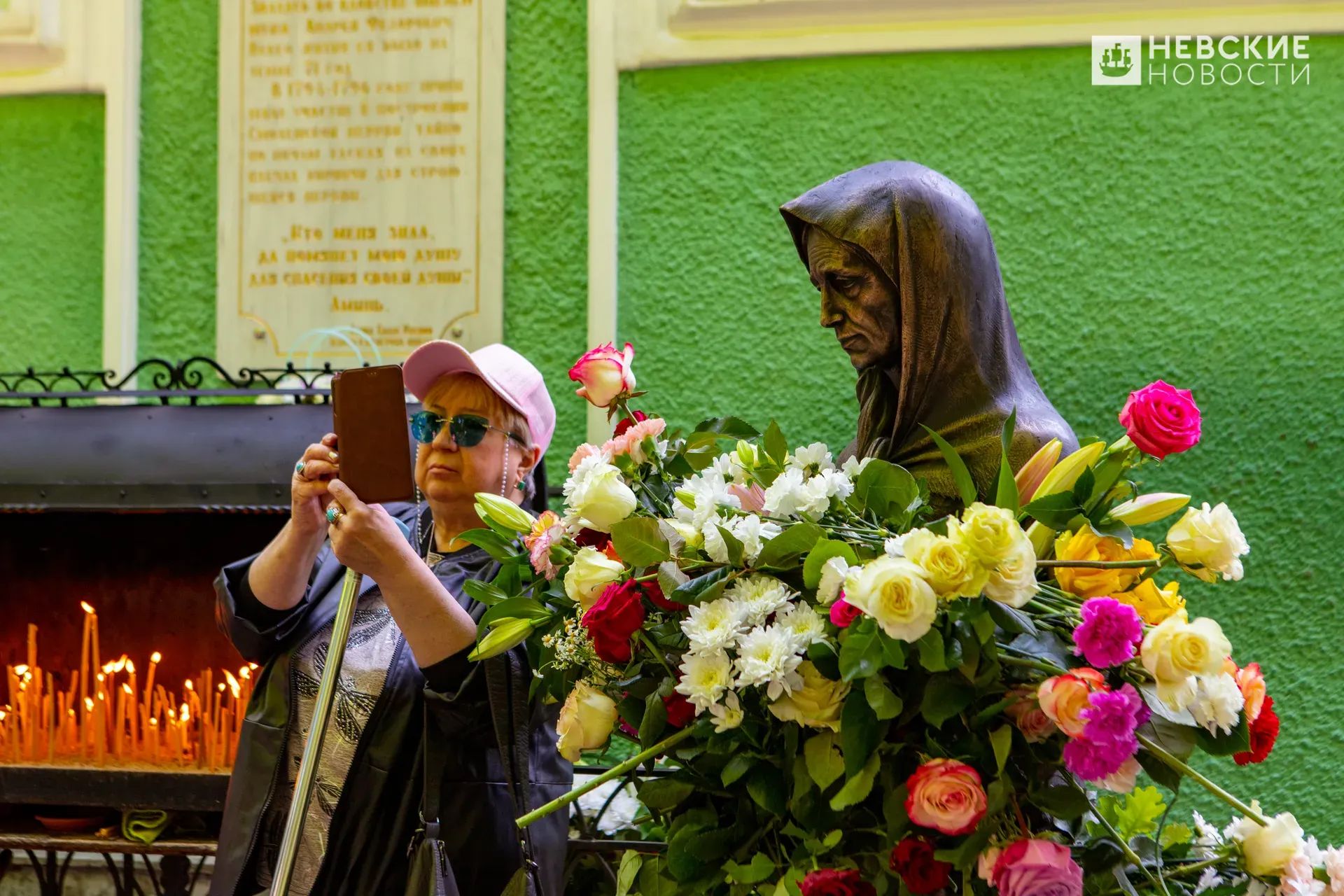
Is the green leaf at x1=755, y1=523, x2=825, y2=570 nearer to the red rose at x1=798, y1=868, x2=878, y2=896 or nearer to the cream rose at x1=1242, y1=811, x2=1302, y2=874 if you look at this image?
the red rose at x1=798, y1=868, x2=878, y2=896

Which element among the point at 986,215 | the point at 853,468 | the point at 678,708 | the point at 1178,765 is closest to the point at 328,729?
the point at 678,708

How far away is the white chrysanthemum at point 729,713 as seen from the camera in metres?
0.97

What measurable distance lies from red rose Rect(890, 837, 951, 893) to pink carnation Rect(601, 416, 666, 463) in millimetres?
445

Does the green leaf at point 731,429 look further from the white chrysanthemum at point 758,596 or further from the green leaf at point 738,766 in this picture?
the green leaf at point 738,766

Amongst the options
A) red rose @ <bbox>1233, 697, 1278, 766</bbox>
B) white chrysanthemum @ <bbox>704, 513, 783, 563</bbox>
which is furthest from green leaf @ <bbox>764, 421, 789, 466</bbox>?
red rose @ <bbox>1233, 697, 1278, 766</bbox>

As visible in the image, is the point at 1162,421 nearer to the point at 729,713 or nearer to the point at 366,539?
the point at 729,713

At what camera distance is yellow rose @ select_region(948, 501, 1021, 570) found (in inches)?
34.9

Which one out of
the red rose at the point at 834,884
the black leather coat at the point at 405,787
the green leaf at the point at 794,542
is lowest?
the black leather coat at the point at 405,787

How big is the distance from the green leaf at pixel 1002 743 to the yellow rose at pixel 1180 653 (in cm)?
11

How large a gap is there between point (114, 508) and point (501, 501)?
1631 mm

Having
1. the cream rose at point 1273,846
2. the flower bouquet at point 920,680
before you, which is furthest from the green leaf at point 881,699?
the cream rose at point 1273,846

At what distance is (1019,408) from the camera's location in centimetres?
123

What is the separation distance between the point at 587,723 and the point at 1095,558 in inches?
18.1

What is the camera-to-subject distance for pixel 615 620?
1.02m
